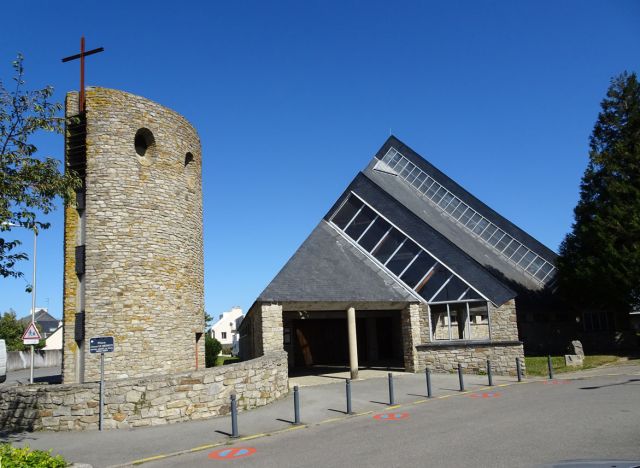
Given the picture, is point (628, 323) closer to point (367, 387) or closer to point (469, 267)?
point (469, 267)

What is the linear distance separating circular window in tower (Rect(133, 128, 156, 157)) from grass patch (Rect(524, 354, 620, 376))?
15.7 meters

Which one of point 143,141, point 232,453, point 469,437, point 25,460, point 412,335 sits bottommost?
point 232,453

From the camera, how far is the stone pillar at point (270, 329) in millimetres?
17375

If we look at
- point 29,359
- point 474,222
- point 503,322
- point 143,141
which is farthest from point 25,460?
point 29,359

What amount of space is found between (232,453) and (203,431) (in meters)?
2.02

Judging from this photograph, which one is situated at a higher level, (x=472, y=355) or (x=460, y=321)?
(x=460, y=321)

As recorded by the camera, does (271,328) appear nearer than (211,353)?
Yes

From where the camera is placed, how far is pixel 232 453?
897 cm

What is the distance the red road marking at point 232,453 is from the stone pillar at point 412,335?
11.7m

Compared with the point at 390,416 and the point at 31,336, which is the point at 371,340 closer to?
the point at 390,416

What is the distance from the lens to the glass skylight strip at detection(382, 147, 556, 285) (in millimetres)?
30234

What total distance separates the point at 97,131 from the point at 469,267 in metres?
13.9

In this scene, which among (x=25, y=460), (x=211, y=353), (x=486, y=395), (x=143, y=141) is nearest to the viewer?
(x=25, y=460)

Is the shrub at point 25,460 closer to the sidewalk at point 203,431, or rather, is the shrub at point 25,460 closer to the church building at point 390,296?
the sidewalk at point 203,431
